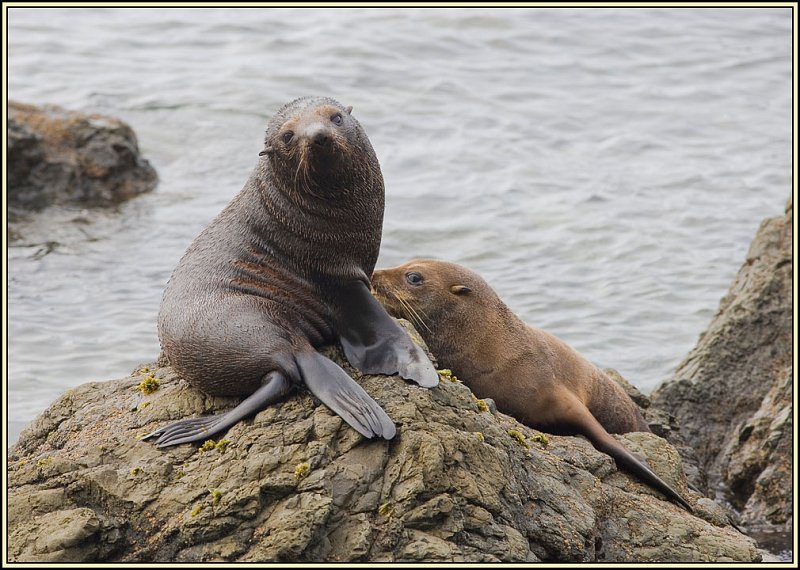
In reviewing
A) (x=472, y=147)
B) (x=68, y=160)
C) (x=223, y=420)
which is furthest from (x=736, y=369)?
(x=68, y=160)

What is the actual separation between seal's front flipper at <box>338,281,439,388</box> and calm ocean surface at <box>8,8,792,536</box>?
14.4 feet

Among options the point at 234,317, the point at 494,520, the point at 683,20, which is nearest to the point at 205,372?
the point at 234,317

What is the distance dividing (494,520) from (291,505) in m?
0.96

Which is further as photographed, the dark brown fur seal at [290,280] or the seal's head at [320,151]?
the seal's head at [320,151]

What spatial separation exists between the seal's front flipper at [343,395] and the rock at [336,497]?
0.24ft

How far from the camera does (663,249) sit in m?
14.8

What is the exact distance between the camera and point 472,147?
715 inches

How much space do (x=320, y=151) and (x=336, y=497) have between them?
2015mm

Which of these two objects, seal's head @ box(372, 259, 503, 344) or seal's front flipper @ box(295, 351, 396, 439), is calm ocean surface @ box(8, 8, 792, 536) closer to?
seal's head @ box(372, 259, 503, 344)

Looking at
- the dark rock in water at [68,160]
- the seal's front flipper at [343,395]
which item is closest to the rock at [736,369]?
the seal's front flipper at [343,395]

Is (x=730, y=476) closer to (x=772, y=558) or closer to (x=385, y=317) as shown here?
(x=772, y=558)

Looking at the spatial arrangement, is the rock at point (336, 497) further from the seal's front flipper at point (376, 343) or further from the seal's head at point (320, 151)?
the seal's head at point (320, 151)

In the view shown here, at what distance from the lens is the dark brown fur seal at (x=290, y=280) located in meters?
6.21

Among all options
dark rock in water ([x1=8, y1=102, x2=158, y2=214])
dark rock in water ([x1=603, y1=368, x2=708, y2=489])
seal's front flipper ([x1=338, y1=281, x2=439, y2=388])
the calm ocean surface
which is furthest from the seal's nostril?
dark rock in water ([x1=8, y1=102, x2=158, y2=214])
